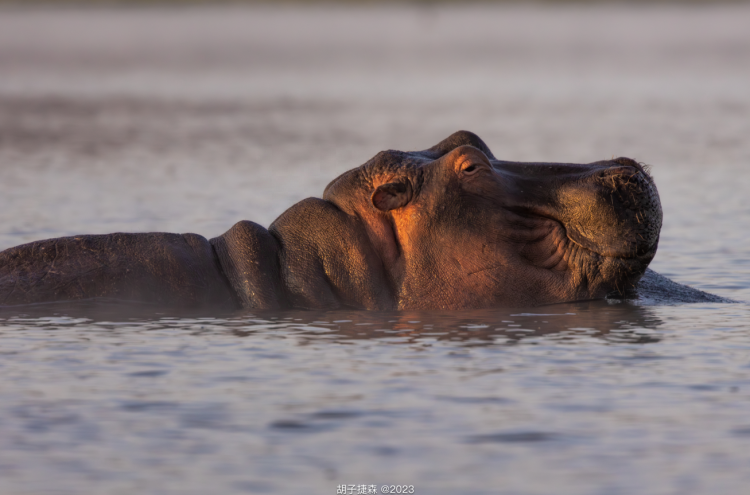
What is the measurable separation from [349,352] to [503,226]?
1.32 meters

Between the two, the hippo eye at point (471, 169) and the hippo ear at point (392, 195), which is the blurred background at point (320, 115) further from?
the hippo ear at point (392, 195)

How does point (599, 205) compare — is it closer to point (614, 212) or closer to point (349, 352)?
point (614, 212)

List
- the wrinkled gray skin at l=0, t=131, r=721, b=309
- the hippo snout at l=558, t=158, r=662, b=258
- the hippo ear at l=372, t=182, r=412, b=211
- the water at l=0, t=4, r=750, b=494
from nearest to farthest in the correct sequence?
the water at l=0, t=4, r=750, b=494, the hippo snout at l=558, t=158, r=662, b=258, the wrinkled gray skin at l=0, t=131, r=721, b=309, the hippo ear at l=372, t=182, r=412, b=211

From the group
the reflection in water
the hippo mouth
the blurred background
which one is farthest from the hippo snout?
the blurred background

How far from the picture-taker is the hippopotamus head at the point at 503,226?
8.50 meters

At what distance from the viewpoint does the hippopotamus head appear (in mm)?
8500

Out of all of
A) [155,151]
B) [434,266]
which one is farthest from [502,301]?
[155,151]

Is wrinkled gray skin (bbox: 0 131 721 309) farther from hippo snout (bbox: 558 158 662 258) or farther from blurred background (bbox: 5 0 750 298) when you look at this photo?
blurred background (bbox: 5 0 750 298)

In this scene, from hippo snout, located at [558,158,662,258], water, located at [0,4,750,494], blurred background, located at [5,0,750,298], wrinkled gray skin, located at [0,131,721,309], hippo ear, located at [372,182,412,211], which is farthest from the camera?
blurred background, located at [5,0,750,298]

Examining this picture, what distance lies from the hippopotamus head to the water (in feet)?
0.79

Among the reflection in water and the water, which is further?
the reflection in water

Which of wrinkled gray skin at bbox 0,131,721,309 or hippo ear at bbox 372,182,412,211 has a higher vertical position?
hippo ear at bbox 372,182,412,211

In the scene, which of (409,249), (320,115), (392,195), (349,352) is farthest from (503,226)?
(320,115)

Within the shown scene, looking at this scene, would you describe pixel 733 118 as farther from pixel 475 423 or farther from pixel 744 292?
pixel 475 423
